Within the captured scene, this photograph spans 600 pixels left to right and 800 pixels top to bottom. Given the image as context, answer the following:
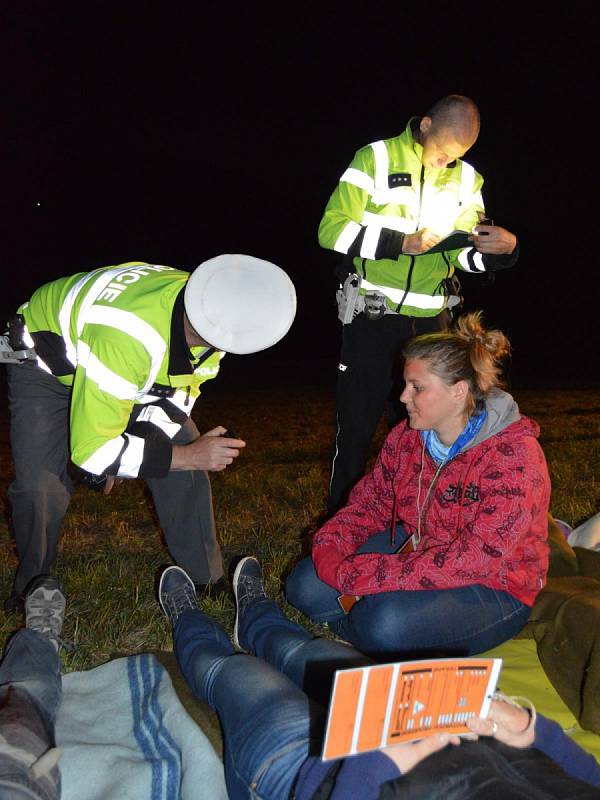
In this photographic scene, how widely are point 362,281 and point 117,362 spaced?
5.05 feet

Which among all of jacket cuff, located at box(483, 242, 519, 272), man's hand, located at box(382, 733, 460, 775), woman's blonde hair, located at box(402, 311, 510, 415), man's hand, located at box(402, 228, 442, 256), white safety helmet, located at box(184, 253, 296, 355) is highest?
man's hand, located at box(402, 228, 442, 256)

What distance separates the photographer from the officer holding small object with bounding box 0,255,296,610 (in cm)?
250

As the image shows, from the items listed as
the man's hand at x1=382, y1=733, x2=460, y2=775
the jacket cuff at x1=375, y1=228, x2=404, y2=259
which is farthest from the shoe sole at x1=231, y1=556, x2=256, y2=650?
the jacket cuff at x1=375, y1=228, x2=404, y2=259

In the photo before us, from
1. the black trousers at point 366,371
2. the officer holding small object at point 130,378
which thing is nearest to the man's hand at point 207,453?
the officer holding small object at point 130,378

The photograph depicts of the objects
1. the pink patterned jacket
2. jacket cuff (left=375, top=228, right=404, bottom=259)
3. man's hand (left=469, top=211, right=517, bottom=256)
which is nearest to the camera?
the pink patterned jacket

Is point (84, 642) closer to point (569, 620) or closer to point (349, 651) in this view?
point (349, 651)

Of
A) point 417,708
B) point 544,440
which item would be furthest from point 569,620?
point 544,440

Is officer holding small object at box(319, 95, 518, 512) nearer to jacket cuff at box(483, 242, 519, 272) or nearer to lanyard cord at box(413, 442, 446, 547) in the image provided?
jacket cuff at box(483, 242, 519, 272)

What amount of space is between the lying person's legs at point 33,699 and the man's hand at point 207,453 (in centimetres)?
77

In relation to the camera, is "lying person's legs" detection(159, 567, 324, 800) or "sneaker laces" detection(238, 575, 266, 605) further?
"sneaker laces" detection(238, 575, 266, 605)

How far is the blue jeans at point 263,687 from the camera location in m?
1.82

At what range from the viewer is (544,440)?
8.12m

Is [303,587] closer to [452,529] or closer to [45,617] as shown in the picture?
[452,529]

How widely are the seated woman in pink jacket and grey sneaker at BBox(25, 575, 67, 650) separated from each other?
1008mm
